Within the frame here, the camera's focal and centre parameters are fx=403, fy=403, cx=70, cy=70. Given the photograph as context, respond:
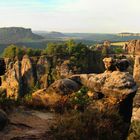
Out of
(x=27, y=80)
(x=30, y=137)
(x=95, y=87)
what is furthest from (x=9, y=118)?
(x=27, y=80)

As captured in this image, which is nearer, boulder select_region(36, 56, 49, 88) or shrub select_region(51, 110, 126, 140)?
shrub select_region(51, 110, 126, 140)

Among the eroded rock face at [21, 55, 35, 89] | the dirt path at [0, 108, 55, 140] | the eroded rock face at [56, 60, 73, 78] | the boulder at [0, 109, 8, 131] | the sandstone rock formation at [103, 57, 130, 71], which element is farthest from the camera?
the eroded rock face at [21, 55, 35, 89]

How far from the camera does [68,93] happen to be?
78.3 feet

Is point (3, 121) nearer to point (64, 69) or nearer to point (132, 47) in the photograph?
point (64, 69)

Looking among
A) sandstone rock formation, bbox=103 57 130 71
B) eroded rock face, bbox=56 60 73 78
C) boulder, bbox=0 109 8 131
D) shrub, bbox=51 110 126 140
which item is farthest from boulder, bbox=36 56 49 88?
shrub, bbox=51 110 126 140

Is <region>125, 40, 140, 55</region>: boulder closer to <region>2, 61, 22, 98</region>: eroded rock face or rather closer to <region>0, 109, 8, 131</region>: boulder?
<region>2, 61, 22, 98</region>: eroded rock face

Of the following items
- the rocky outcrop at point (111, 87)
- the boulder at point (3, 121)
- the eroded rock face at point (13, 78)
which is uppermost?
the rocky outcrop at point (111, 87)

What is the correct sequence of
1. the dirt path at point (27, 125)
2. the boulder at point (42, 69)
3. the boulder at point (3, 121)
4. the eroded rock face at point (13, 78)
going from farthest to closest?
1. the eroded rock face at point (13, 78)
2. the boulder at point (42, 69)
3. the boulder at point (3, 121)
4. the dirt path at point (27, 125)

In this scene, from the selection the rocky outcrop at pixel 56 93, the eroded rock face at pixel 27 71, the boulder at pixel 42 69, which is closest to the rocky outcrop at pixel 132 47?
the boulder at pixel 42 69

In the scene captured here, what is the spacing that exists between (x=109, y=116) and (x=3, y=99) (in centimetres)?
704

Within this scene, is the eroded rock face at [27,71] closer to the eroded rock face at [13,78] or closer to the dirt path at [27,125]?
the eroded rock face at [13,78]

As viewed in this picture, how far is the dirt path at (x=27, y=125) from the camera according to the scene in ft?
59.3

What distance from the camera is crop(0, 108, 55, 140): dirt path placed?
1806 cm

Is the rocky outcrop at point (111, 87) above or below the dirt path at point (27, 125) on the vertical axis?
above
